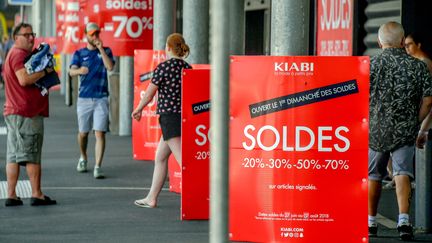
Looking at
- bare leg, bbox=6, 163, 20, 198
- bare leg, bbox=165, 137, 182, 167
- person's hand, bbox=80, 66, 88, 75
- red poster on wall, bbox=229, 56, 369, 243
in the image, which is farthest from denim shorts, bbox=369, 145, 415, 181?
person's hand, bbox=80, 66, 88, 75

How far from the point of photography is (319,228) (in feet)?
30.3

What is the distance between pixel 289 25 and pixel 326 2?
6.60m

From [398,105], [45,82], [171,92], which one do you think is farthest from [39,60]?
[398,105]

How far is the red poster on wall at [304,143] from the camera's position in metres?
9.13

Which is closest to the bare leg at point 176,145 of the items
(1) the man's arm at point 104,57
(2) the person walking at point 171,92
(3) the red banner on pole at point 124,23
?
(2) the person walking at point 171,92

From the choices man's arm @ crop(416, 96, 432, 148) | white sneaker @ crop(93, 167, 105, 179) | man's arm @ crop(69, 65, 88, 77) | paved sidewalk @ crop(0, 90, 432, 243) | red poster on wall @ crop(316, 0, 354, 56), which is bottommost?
paved sidewalk @ crop(0, 90, 432, 243)

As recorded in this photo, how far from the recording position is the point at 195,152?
1123 centimetres

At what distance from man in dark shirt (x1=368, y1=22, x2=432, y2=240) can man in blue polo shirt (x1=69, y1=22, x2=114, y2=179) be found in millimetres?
5321

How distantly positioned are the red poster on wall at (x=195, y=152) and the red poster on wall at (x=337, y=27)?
16.2 feet

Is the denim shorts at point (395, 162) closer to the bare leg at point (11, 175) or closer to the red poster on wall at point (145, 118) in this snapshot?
the bare leg at point (11, 175)

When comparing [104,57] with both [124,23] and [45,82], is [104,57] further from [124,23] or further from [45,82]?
[124,23]

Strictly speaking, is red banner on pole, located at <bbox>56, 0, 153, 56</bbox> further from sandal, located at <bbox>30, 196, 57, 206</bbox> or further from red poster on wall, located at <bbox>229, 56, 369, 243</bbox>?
red poster on wall, located at <bbox>229, 56, 369, 243</bbox>

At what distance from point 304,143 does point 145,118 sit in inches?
298

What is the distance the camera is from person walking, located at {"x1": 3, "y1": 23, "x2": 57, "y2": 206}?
11875 mm
